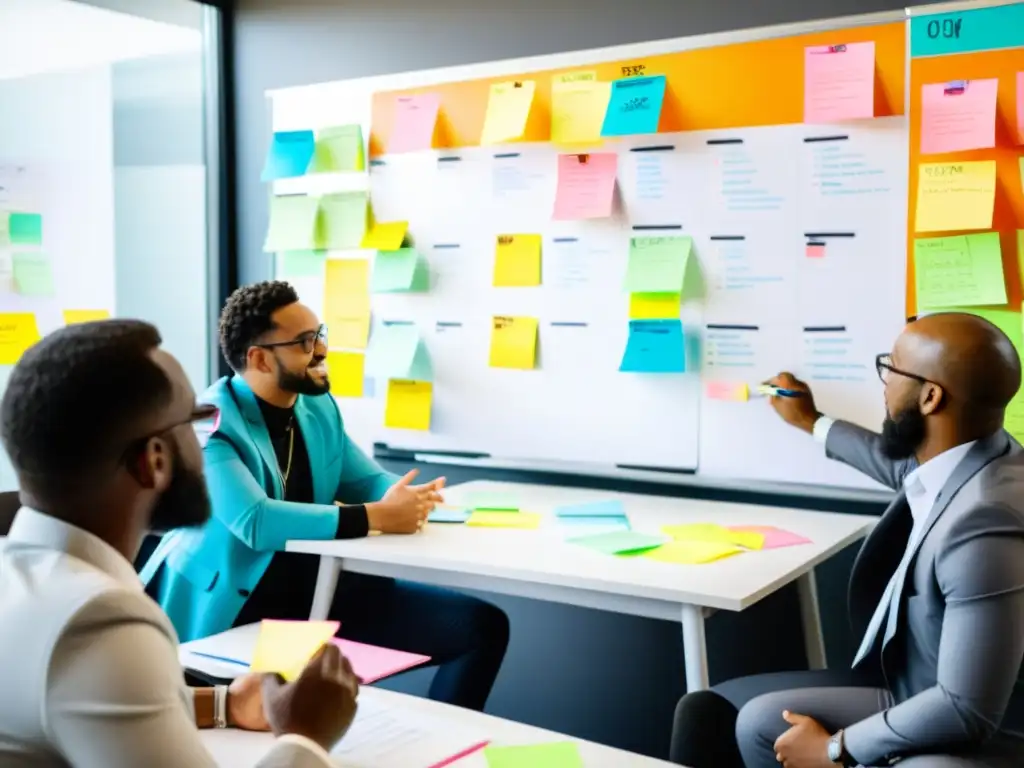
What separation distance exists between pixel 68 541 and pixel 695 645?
1214mm

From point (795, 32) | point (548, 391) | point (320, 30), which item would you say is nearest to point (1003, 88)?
point (795, 32)

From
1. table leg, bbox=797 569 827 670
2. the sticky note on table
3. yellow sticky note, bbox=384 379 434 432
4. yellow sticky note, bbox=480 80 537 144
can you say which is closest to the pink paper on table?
table leg, bbox=797 569 827 670

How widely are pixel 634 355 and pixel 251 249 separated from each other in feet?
4.91

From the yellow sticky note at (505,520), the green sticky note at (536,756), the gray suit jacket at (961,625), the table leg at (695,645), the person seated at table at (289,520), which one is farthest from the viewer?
the yellow sticky note at (505,520)

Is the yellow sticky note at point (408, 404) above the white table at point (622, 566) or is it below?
above

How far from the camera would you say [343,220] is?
10.9 feet

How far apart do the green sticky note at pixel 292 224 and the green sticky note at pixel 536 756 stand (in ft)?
7.51

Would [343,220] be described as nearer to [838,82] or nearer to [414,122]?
[414,122]

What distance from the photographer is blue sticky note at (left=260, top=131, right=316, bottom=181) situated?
3404mm

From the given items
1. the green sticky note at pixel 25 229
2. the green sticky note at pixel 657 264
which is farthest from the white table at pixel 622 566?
the green sticky note at pixel 25 229

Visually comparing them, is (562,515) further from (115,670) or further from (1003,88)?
(115,670)

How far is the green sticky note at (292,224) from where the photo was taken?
339 cm

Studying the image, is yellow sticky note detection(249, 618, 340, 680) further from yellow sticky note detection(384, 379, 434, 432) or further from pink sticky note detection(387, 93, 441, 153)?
pink sticky note detection(387, 93, 441, 153)

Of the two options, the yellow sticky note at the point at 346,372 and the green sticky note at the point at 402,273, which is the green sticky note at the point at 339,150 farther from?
the yellow sticky note at the point at 346,372
